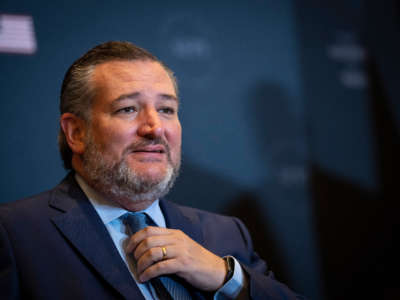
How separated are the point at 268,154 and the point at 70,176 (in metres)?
1.08

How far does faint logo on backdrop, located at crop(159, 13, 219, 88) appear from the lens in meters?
1.83

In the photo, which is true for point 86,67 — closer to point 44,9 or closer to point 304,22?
point 44,9

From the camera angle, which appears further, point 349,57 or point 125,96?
point 349,57

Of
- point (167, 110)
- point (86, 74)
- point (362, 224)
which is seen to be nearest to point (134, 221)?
point (167, 110)

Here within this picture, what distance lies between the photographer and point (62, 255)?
1002 millimetres

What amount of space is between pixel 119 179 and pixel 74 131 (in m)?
0.28

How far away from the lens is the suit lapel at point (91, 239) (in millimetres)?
988

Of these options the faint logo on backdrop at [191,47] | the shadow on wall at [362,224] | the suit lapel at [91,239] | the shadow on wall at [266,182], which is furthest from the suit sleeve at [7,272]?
the shadow on wall at [362,224]

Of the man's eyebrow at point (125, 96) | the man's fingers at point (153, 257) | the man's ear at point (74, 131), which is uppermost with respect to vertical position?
the man's eyebrow at point (125, 96)

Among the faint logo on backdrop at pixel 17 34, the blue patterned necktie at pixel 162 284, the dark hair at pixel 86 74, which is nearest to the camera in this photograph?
the blue patterned necktie at pixel 162 284

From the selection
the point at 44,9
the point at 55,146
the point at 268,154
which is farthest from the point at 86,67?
the point at 268,154

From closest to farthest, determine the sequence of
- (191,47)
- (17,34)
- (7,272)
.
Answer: (7,272) → (17,34) → (191,47)

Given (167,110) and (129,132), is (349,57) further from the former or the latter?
(129,132)

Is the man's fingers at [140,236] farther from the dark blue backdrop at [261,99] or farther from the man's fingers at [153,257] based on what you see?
the dark blue backdrop at [261,99]
